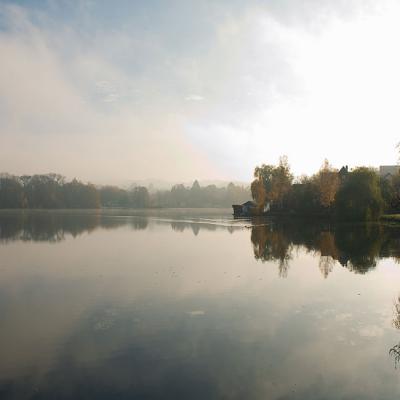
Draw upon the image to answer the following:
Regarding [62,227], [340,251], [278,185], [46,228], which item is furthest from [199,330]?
[278,185]

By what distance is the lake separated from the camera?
7.32 meters

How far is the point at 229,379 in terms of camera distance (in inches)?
296

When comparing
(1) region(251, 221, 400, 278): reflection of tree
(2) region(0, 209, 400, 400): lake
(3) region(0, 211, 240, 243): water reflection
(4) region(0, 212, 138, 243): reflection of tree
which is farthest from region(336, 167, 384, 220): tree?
(2) region(0, 209, 400, 400): lake

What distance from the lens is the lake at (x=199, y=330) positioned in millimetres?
7324

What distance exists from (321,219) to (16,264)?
55.2 m

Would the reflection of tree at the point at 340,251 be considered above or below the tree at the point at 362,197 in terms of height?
below

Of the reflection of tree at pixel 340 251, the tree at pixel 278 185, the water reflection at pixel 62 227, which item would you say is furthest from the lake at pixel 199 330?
the tree at pixel 278 185

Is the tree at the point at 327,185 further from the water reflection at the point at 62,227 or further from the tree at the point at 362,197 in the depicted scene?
the water reflection at the point at 62,227

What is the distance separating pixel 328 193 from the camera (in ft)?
215

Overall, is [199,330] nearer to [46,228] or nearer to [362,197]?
[46,228]

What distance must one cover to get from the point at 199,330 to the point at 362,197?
51901 mm

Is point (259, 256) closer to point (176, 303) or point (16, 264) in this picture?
point (176, 303)

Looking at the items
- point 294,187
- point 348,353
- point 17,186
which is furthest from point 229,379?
point 17,186

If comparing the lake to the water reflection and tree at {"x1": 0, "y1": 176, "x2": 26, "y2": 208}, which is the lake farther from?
tree at {"x1": 0, "y1": 176, "x2": 26, "y2": 208}
